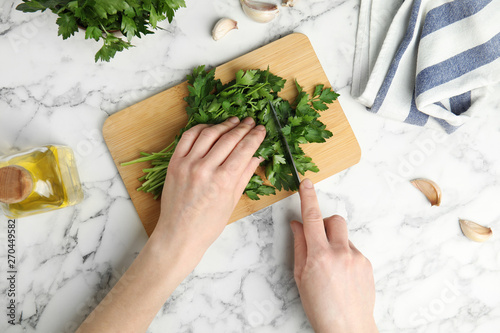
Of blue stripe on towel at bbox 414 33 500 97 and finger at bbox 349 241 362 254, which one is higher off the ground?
blue stripe on towel at bbox 414 33 500 97

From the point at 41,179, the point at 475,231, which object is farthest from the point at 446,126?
the point at 41,179

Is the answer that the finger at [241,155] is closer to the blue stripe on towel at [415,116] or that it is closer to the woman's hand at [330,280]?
the woman's hand at [330,280]

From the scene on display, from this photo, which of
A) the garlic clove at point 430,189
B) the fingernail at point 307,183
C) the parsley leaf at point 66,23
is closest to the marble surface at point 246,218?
the garlic clove at point 430,189

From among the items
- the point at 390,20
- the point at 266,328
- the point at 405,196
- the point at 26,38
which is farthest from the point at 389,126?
the point at 26,38

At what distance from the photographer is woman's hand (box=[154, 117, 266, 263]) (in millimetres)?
1114

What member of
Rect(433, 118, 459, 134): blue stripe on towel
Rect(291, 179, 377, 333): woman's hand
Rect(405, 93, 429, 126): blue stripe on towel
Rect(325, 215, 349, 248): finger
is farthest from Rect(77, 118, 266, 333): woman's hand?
Rect(433, 118, 459, 134): blue stripe on towel

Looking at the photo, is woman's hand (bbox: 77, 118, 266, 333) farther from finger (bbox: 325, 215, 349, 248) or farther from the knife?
finger (bbox: 325, 215, 349, 248)

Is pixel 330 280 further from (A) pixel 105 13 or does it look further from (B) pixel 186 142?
(A) pixel 105 13

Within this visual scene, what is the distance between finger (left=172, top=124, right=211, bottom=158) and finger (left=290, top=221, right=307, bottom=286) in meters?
0.49

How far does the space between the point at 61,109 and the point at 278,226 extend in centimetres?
92

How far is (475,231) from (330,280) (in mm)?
634

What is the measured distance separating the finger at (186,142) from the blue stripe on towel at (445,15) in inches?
35.1

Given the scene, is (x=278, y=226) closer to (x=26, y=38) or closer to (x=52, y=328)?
(x=52, y=328)

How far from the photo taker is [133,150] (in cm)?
125
